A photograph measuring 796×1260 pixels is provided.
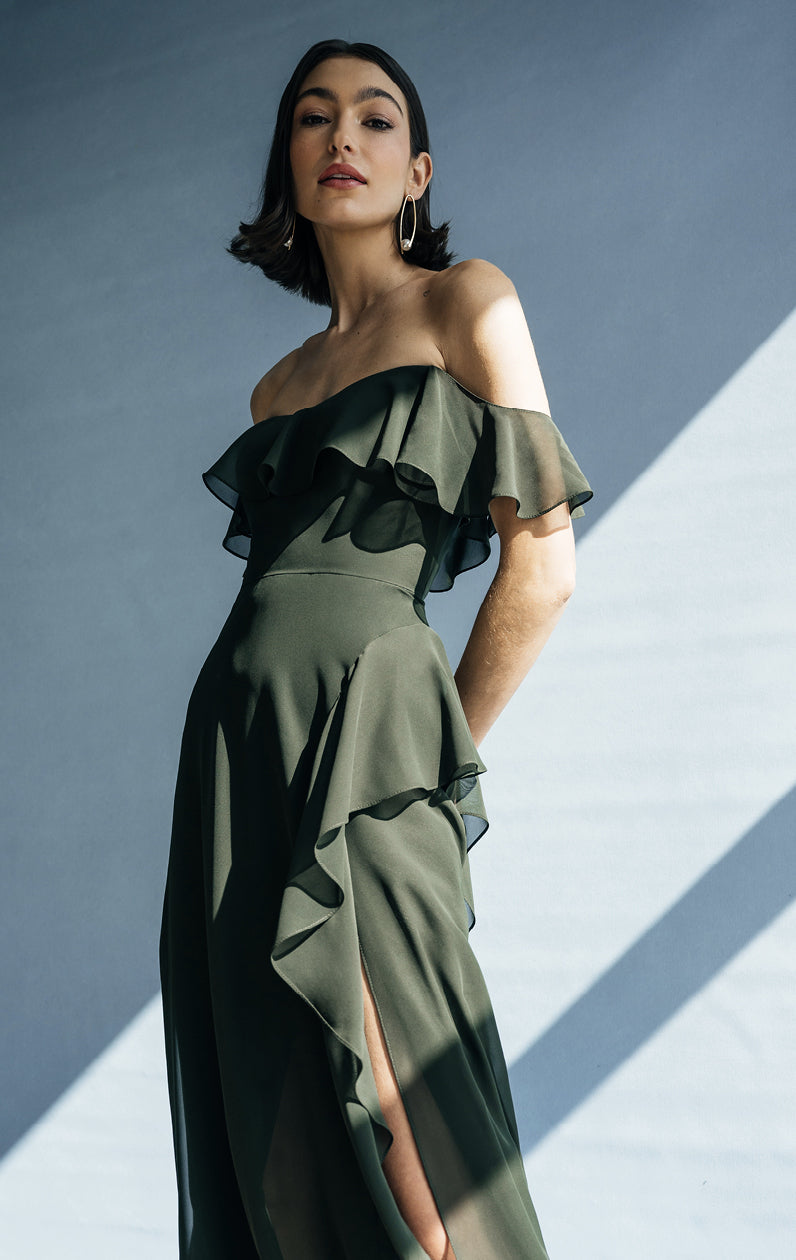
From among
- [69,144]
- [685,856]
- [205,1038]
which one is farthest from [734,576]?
[69,144]

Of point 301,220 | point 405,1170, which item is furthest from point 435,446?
point 405,1170

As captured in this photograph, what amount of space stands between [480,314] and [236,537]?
60 cm

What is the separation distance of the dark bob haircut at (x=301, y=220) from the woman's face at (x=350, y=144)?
3 cm

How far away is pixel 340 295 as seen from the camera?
169 cm

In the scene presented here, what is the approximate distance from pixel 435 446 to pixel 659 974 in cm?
132

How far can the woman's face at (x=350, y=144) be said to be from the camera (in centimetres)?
159

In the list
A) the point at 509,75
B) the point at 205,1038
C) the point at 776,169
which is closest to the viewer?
the point at 205,1038

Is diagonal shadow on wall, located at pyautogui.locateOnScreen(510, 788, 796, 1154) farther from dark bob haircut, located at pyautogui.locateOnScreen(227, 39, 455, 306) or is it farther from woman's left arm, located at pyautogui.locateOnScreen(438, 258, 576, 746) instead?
dark bob haircut, located at pyautogui.locateOnScreen(227, 39, 455, 306)

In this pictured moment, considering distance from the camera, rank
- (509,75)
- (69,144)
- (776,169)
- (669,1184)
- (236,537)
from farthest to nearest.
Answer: (69,144) → (509,75) → (776,169) → (669,1184) → (236,537)

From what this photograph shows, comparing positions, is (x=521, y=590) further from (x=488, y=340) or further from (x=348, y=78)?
(x=348, y=78)

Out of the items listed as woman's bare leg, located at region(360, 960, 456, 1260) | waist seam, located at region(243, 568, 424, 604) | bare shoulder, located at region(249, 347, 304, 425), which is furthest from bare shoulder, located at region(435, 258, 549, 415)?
woman's bare leg, located at region(360, 960, 456, 1260)

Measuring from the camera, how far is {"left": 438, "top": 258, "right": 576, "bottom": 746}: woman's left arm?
55.4 inches

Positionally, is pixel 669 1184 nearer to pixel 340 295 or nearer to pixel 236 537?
pixel 236 537

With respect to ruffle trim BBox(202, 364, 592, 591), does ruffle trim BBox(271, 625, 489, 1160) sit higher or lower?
lower
